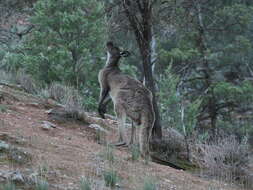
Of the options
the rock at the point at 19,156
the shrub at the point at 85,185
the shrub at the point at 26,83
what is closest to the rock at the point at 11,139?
the rock at the point at 19,156

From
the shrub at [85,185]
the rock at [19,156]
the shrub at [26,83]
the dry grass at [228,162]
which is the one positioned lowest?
the dry grass at [228,162]

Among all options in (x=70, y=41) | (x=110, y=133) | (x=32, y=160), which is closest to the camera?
(x=32, y=160)

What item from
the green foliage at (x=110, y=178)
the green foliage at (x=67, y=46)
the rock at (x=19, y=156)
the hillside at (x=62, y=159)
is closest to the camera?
the hillside at (x=62, y=159)

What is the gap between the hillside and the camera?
5.88m

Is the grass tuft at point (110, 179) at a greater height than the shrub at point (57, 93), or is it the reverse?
the shrub at point (57, 93)

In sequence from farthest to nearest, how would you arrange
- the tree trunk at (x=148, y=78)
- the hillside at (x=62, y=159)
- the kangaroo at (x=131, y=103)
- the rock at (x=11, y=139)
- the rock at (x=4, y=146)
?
the tree trunk at (x=148, y=78) → the kangaroo at (x=131, y=103) → the rock at (x=11, y=139) → the rock at (x=4, y=146) → the hillside at (x=62, y=159)

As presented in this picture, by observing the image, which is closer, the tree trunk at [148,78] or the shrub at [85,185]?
the shrub at [85,185]

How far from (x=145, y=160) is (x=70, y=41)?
924 centimetres

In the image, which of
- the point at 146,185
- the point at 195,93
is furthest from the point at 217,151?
the point at 195,93

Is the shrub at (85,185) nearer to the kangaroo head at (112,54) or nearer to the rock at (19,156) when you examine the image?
the rock at (19,156)

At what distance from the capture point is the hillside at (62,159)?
19.3 feet

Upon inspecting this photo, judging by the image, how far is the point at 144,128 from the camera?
28.0 ft

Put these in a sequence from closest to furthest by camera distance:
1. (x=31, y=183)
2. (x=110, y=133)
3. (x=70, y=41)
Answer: (x=31, y=183) < (x=110, y=133) < (x=70, y=41)

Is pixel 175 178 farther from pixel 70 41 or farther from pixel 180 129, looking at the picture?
pixel 70 41
